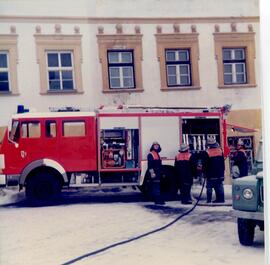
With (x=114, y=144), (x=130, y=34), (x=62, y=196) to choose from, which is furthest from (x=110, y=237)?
(x=130, y=34)

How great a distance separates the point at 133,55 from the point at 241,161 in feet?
2.34

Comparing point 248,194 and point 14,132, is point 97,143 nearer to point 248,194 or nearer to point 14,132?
point 14,132

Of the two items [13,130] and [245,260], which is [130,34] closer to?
[13,130]

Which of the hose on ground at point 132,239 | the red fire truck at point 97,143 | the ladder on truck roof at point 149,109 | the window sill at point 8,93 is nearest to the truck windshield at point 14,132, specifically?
the red fire truck at point 97,143

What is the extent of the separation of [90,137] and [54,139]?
0.53ft

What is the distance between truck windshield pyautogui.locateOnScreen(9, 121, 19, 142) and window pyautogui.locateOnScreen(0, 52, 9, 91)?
0.16 metres

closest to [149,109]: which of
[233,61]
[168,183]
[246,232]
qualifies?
[168,183]

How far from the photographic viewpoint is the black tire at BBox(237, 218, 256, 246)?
1887 millimetres

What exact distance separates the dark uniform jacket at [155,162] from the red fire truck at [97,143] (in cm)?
2

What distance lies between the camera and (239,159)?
6.75 feet

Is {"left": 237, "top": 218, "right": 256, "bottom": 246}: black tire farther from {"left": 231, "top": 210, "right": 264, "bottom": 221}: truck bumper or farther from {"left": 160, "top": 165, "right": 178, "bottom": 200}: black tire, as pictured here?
{"left": 160, "top": 165, "right": 178, "bottom": 200}: black tire

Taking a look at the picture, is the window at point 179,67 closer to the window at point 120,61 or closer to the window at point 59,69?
the window at point 120,61
